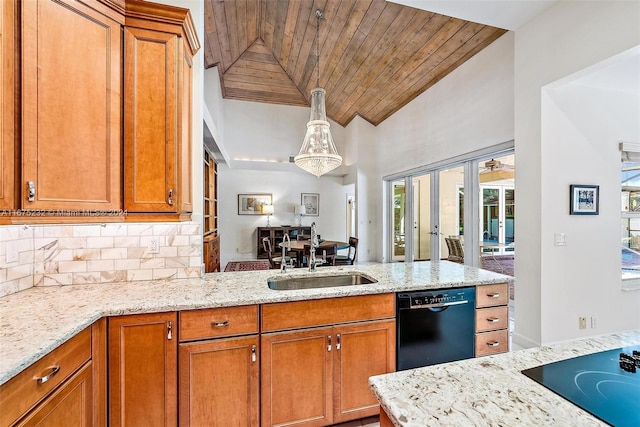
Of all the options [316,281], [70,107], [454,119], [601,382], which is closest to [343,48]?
[454,119]

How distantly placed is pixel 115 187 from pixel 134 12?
41.2 inches

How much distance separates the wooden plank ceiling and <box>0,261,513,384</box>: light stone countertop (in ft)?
11.1

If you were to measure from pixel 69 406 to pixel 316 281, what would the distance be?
1472mm

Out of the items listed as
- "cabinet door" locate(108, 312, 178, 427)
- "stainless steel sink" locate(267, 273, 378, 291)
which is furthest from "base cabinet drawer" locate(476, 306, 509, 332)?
"cabinet door" locate(108, 312, 178, 427)

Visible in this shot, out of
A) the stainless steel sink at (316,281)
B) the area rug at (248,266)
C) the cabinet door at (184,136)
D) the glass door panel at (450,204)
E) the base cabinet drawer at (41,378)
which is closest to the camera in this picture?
the base cabinet drawer at (41,378)

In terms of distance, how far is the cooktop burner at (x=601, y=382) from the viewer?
2.19ft

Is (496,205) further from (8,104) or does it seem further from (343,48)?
(8,104)

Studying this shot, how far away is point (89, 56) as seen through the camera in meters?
1.60

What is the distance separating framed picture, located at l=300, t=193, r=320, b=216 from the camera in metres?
8.40

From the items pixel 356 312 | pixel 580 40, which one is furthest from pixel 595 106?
pixel 356 312

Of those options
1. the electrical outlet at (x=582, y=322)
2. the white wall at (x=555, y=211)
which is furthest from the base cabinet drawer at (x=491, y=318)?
the electrical outlet at (x=582, y=322)

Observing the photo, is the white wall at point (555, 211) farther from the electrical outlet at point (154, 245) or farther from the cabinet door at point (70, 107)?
the cabinet door at point (70, 107)

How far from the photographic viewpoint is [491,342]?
2.03 meters

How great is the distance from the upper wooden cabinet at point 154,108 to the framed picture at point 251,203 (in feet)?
20.5
